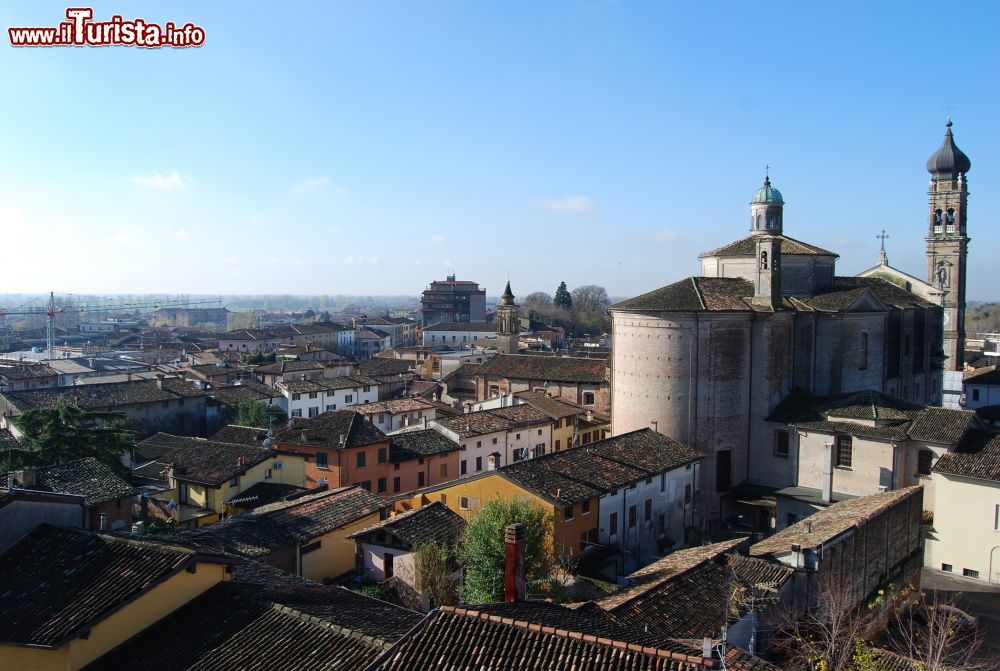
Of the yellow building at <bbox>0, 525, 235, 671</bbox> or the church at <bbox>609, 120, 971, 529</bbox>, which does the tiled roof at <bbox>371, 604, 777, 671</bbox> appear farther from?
the church at <bbox>609, 120, 971, 529</bbox>

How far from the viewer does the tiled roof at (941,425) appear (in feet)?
87.1

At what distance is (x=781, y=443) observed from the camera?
31312 millimetres

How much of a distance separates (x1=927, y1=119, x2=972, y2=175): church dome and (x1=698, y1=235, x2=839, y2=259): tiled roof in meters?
28.3

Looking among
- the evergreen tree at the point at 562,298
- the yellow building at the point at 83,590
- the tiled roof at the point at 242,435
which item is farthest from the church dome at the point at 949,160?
the evergreen tree at the point at 562,298

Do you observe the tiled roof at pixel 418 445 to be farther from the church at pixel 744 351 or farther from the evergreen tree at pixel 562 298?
the evergreen tree at pixel 562 298

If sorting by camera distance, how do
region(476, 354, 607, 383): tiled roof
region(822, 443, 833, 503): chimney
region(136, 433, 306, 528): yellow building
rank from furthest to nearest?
1. region(476, 354, 607, 383): tiled roof
2. region(822, 443, 833, 503): chimney
3. region(136, 433, 306, 528): yellow building

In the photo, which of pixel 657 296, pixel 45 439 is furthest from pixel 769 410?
pixel 45 439

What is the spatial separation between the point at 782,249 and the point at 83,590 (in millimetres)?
30839

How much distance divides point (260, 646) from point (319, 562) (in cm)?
1023

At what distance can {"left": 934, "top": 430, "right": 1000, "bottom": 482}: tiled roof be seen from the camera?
2447 centimetres

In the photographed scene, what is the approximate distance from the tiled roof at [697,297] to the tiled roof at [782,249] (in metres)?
2.19

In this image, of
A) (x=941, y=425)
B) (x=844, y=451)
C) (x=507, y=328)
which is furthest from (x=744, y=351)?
(x=507, y=328)

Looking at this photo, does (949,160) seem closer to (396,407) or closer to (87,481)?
(396,407)

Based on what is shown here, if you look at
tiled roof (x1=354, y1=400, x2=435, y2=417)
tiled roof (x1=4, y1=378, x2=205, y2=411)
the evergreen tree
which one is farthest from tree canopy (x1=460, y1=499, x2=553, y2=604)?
the evergreen tree
